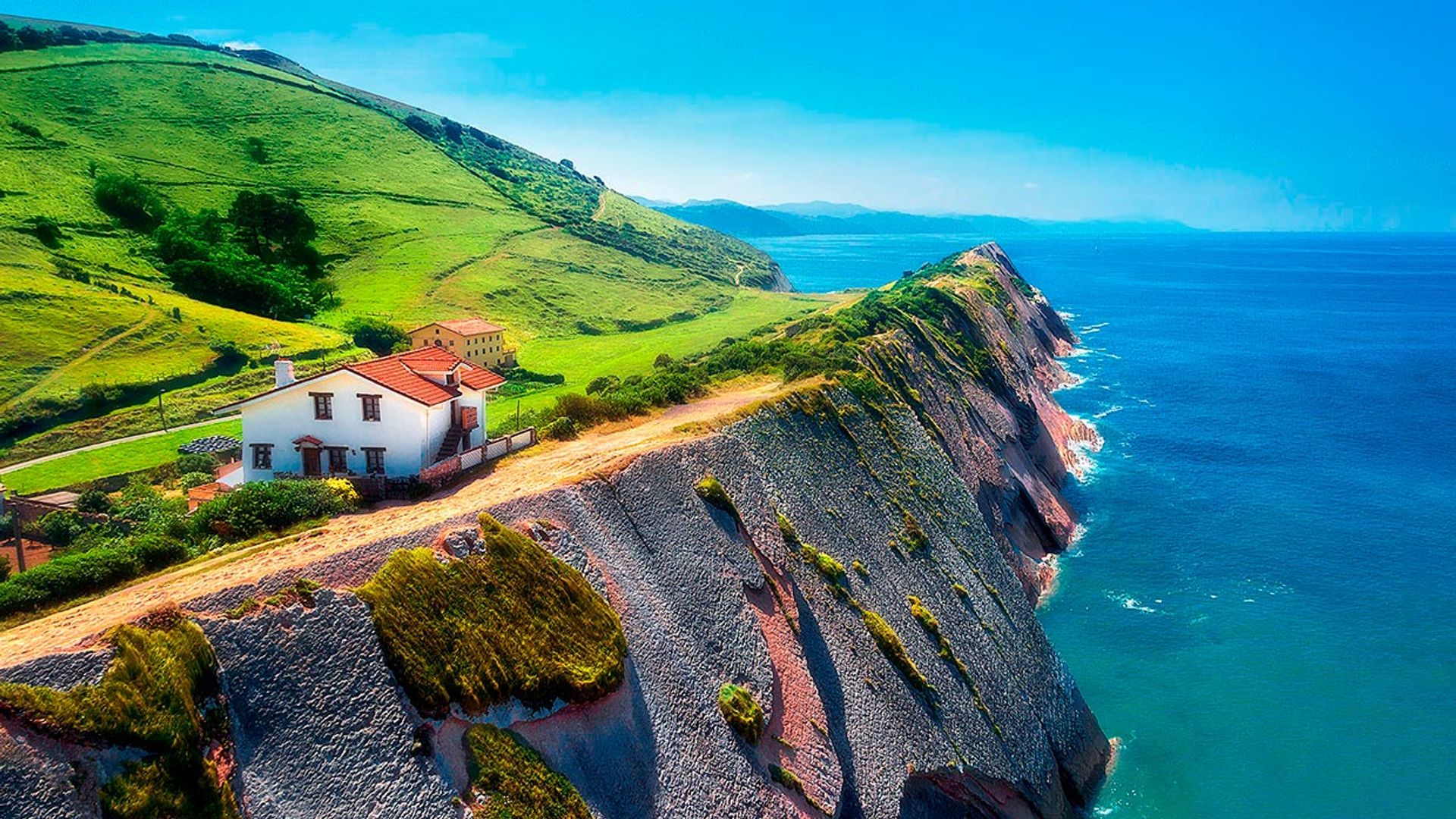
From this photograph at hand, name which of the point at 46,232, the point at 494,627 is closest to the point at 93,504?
the point at 494,627

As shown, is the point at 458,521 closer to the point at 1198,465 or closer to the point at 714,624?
the point at 714,624

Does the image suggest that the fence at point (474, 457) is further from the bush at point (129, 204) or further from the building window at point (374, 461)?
the bush at point (129, 204)

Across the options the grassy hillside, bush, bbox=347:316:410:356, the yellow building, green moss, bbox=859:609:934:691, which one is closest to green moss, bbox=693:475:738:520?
green moss, bbox=859:609:934:691

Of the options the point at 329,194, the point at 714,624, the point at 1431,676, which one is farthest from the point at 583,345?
the point at 1431,676

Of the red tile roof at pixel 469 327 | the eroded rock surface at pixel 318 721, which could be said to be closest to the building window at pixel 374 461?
the eroded rock surface at pixel 318 721

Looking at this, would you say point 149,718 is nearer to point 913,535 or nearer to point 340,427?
point 340,427
